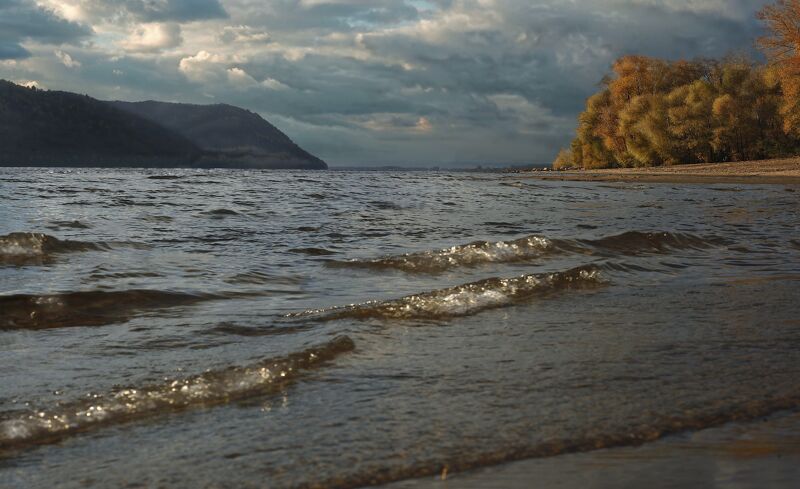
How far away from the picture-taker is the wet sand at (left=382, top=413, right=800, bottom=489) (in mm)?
3006

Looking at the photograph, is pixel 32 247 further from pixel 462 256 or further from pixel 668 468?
pixel 668 468

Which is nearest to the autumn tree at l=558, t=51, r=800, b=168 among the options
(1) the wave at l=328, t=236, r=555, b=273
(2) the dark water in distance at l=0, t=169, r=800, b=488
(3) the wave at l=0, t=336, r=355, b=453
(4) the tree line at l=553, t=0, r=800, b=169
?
(4) the tree line at l=553, t=0, r=800, b=169

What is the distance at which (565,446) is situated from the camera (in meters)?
3.47

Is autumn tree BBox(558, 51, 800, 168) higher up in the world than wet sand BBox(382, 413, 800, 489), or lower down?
higher up

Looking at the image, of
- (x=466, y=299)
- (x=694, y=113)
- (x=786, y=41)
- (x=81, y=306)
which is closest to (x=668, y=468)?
(x=466, y=299)

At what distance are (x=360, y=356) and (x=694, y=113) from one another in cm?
6996

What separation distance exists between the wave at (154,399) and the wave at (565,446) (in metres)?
1.41

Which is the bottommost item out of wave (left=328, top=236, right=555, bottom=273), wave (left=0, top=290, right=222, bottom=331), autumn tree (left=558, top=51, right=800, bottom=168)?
wave (left=0, top=290, right=222, bottom=331)

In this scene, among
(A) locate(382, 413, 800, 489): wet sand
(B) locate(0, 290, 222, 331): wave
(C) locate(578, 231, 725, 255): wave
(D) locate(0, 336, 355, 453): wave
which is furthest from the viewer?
(C) locate(578, 231, 725, 255): wave

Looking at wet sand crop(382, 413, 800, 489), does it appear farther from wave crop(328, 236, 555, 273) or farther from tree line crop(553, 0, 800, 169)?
tree line crop(553, 0, 800, 169)

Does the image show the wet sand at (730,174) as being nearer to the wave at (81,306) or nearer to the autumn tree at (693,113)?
the autumn tree at (693,113)

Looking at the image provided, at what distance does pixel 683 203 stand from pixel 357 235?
14.9m

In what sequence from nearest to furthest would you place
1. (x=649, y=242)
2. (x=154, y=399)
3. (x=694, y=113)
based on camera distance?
1. (x=154, y=399)
2. (x=649, y=242)
3. (x=694, y=113)

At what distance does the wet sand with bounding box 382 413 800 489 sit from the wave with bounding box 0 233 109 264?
9.04 meters
